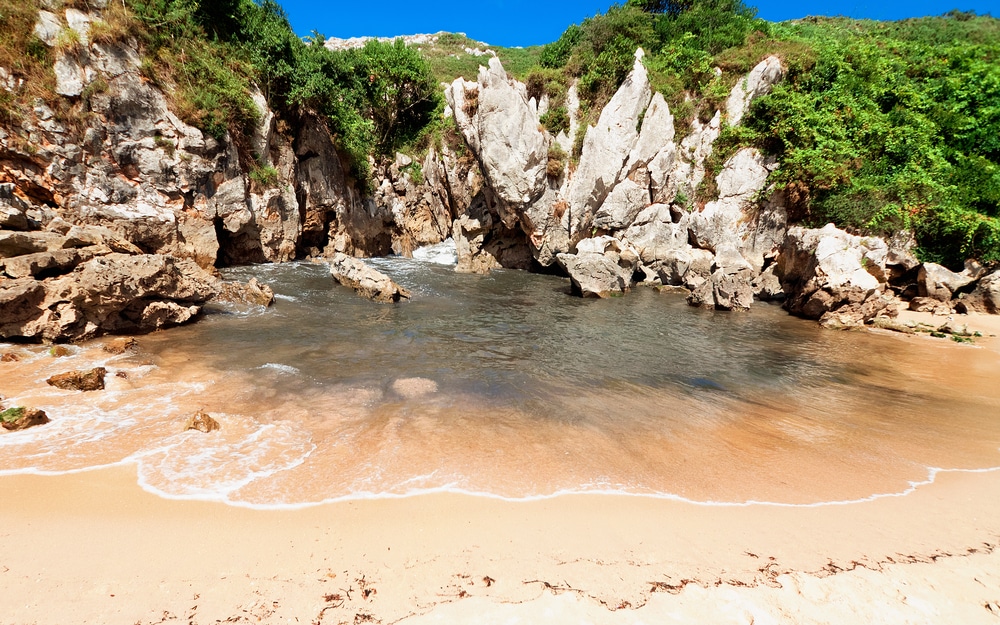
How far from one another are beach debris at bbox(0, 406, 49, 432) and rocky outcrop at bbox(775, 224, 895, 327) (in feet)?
58.5

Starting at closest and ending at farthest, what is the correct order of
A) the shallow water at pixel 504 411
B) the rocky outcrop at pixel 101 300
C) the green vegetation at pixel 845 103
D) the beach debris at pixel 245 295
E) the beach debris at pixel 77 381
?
the shallow water at pixel 504 411 → the beach debris at pixel 77 381 → the rocky outcrop at pixel 101 300 → the beach debris at pixel 245 295 → the green vegetation at pixel 845 103

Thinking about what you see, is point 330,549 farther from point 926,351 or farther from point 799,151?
point 799,151

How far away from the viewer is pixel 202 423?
16.2 ft

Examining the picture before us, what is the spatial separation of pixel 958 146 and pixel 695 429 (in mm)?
21109

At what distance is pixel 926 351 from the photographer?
1030cm

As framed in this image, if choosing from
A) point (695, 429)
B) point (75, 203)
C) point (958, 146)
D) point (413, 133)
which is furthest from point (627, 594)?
point (413, 133)

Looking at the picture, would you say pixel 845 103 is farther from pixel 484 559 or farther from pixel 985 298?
pixel 484 559

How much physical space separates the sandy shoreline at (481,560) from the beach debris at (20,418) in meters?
1.21

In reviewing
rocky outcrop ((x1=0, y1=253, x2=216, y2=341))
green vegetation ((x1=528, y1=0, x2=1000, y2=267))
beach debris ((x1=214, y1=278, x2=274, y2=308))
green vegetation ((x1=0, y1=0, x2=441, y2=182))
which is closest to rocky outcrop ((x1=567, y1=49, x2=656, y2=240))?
green vegetation ((x1=528, y1=0, x2=1000, y2=267))

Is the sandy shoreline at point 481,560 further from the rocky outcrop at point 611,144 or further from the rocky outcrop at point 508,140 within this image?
the rocky outcrop at point 611,144

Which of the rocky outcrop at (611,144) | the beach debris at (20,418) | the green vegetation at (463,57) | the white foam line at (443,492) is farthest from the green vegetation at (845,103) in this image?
the beach debris at (20,418)

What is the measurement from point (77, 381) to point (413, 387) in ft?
15.2

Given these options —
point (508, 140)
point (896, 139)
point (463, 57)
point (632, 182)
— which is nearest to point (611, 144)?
point (632, 182)

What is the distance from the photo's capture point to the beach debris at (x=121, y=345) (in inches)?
289
